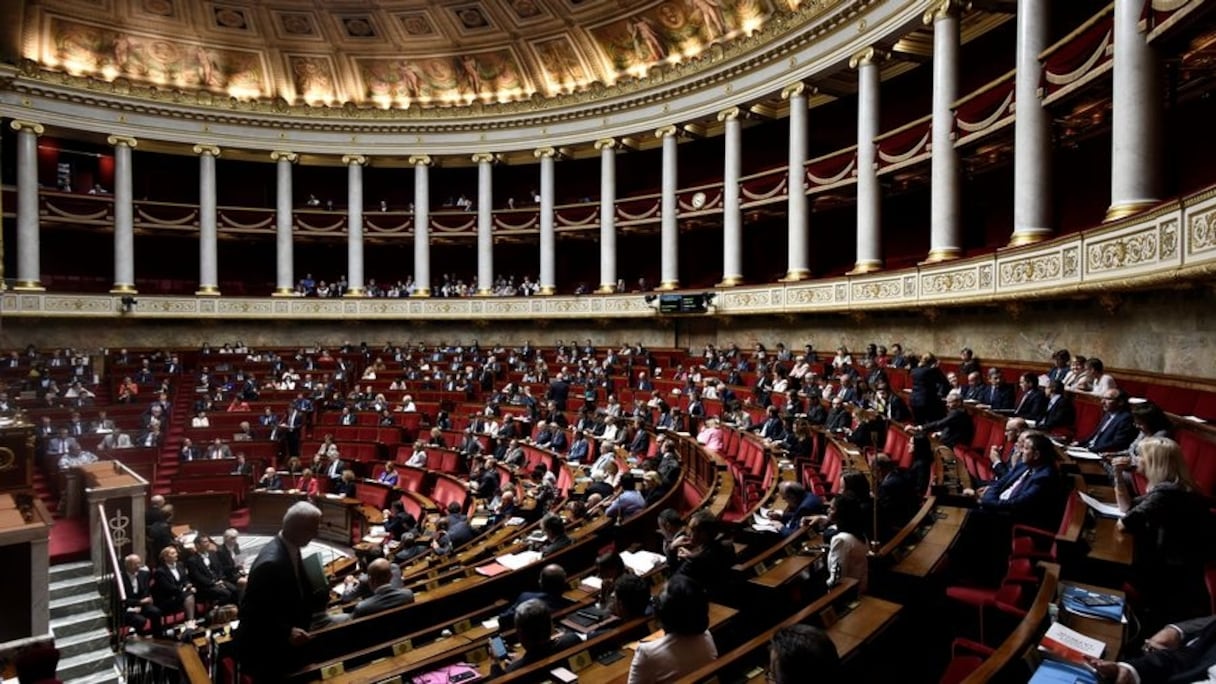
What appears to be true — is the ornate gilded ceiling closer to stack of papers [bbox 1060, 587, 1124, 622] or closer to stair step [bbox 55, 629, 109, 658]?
stair step [bbox 55, 629, 109, 658]

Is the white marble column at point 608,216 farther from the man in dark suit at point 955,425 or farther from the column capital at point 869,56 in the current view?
the man in dark suit at point 955,425

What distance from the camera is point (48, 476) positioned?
13.6 meters

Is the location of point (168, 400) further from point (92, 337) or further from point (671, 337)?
point (671, 337)

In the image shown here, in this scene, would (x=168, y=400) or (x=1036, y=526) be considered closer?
(x=1036, y=526)

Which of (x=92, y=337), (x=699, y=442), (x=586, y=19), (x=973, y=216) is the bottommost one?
(x=699, y=442)

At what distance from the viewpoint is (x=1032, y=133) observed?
11977 millimetres

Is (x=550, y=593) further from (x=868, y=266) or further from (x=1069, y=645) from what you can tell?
(x=868, y=266)

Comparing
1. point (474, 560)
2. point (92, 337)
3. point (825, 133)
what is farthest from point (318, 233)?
point (474, 560)

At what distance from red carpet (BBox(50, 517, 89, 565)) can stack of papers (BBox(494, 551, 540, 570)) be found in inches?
344

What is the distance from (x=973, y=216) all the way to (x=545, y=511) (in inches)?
571

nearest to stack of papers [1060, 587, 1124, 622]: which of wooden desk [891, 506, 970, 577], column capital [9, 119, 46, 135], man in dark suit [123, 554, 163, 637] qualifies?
wooden desk [891, 506, 970, 577]

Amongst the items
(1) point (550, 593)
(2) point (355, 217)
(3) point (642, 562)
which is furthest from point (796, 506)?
(2) point (355, 217)

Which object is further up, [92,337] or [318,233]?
[318,233]

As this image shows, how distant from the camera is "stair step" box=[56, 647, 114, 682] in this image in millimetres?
8125
